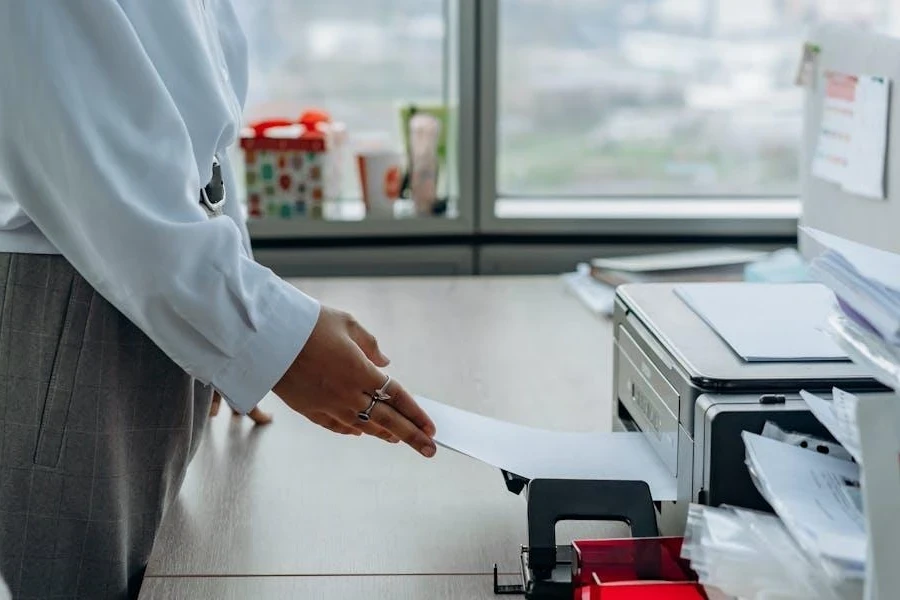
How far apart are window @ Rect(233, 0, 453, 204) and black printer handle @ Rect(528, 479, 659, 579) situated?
1.54 m

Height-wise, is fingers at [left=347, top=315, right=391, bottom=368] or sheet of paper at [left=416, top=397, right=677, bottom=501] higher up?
fingers at [left=347, top=315, right=391, bottom=368]

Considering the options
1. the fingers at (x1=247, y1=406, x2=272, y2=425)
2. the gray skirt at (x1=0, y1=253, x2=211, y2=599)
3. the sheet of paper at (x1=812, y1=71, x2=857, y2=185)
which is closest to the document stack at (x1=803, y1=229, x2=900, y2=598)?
the gray skirt at (x1=0, y1=253, x2=211, y2=599)

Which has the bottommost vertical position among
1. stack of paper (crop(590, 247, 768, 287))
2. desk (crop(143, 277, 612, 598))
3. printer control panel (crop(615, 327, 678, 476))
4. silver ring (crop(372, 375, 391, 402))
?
desk (crop(143, 277, 612, 598))

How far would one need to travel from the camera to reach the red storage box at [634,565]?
890 millimetres

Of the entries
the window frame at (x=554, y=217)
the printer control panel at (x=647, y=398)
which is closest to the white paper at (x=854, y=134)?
the window frame at (x=554, y=217)

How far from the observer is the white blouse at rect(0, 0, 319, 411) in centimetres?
89

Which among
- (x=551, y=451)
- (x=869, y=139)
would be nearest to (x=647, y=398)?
(x=551, y=451)

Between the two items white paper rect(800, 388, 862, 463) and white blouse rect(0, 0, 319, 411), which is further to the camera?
white blouse rect(0, 0, 319, 411)

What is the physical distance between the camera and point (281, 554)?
1.05m

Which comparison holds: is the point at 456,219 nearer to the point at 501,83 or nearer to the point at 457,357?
the point at 501,83

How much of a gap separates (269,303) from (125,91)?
208 mm

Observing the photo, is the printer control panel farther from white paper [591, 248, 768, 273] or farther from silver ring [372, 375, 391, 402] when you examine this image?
white paper [591, 248, 768, 273]

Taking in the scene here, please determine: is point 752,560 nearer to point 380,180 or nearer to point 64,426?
point 64,426

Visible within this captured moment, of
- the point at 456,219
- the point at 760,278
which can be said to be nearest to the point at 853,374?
the point at 760,278
